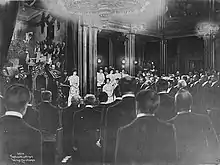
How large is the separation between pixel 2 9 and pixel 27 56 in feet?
1.04

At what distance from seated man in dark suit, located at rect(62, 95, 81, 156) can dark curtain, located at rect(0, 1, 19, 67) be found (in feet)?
1.61

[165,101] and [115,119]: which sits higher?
[165,101]

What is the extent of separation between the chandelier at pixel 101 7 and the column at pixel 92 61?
98 millimetres

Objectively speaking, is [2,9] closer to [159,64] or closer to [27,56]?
[27,56]

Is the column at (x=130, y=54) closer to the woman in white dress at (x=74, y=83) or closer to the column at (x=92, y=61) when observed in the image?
the column at (x=92, y=61)

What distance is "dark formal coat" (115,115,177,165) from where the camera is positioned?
2.03 metres

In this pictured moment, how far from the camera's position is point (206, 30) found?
6.75 ft

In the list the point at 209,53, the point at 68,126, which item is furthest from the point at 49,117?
the point at 209,53

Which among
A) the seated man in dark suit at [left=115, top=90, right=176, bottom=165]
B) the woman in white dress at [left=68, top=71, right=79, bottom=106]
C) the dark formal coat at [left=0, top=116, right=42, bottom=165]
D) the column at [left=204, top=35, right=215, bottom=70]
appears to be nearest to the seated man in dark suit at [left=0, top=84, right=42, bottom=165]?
the dark formal coat at [left=0, top=116, right=42, bottom=165]

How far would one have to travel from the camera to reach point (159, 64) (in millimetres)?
2053

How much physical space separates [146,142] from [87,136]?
14.1 inches

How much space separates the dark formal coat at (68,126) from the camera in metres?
2.06

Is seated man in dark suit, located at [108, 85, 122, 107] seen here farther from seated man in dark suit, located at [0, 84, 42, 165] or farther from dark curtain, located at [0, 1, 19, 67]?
dark curtain, located at [0, 1, 19, 67]

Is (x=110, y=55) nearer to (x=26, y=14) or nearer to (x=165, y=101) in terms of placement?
(x=165, y=101)
